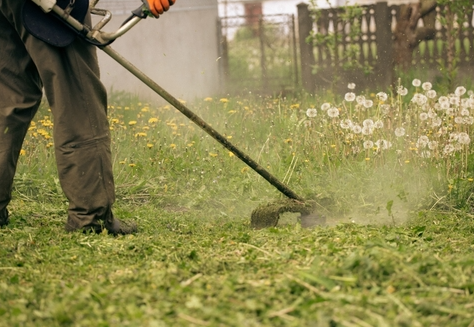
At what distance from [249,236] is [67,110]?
1.19 m

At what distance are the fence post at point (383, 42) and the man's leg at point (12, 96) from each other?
684 cm

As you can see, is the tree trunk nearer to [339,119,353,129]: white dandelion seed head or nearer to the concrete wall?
the concrete wall

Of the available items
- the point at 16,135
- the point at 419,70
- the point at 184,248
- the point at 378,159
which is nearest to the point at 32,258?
A: the point at 184,248

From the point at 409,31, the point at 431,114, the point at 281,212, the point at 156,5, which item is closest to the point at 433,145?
the point at 431,114

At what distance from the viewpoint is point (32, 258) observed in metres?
3.24

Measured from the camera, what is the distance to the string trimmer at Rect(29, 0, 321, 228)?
3.67m

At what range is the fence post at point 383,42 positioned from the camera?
10.1 meters

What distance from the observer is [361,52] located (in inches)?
→ 401

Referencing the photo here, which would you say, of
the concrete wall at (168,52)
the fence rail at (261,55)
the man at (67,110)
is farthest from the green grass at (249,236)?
the fence rail at (261,55)

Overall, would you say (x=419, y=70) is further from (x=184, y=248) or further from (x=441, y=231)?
(x=184, y=248)

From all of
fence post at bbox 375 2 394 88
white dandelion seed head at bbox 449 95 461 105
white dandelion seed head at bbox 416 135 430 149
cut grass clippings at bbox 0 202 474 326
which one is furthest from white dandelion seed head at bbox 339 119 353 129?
fence post at bbox 375 2 394 88

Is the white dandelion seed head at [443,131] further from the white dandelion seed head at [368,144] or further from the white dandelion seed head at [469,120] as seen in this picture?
the white dandelion seed head at [368,144]

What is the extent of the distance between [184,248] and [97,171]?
83 cm

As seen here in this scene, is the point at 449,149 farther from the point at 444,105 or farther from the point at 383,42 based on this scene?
the point at 383,42
